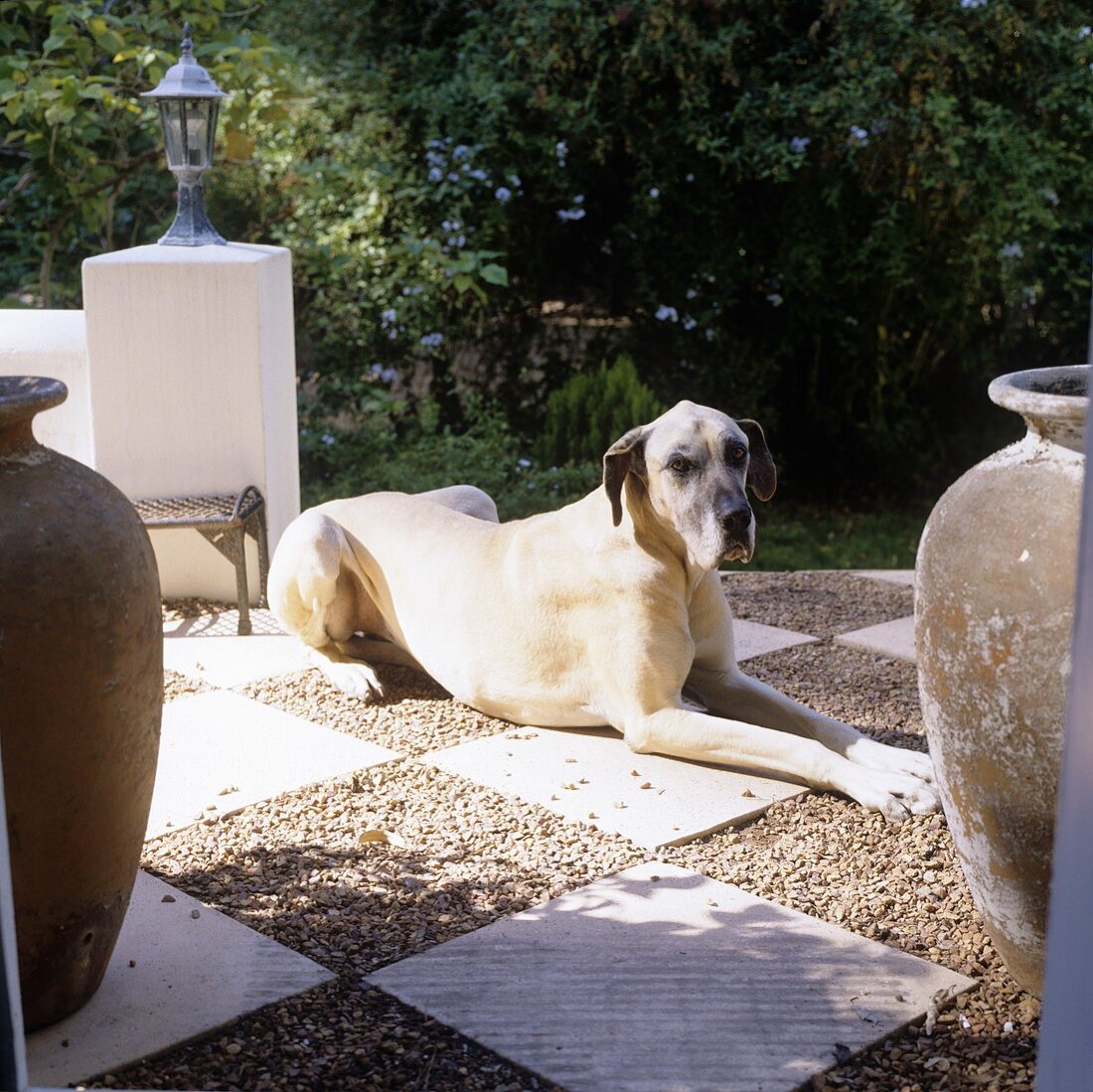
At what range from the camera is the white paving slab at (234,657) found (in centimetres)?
470

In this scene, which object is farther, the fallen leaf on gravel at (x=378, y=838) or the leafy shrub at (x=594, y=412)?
the leafy shrub at (x=594, y=412)

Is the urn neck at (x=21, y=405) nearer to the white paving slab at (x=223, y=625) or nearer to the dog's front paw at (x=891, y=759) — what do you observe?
the dog's front paw at (x=891, y=759)

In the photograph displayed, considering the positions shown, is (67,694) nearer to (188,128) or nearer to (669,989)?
(669,989)

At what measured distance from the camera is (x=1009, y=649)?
2354 mm

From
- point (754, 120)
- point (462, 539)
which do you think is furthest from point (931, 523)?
point (754, 120)

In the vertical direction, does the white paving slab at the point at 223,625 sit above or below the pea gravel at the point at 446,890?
above

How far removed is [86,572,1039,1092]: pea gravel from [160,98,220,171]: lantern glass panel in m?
2.56

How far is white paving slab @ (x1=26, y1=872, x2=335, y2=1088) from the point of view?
2455 mm

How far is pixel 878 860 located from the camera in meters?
3.26

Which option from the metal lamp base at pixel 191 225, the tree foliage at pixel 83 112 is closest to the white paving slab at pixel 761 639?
the metal lamp base at pixel 191 225

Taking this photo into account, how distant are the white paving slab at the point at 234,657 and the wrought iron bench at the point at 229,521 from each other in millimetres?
143

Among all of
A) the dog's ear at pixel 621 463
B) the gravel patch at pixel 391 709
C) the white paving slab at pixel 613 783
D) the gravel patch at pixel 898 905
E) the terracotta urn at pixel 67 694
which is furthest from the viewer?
the gravel patch at pixel 391 709

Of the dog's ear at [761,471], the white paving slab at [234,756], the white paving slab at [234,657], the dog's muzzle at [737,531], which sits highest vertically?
the dog's ear at [761,471]

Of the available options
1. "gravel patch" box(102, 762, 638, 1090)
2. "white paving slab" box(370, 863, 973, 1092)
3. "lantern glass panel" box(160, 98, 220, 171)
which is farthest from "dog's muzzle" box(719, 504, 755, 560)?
"lantern glass panel" box(160, 98, 220, 171)
